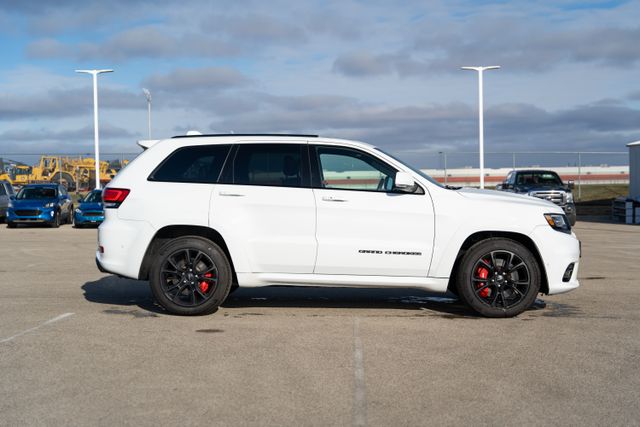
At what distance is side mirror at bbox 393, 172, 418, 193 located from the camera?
7582 mm

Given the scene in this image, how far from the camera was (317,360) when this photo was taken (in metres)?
6.06

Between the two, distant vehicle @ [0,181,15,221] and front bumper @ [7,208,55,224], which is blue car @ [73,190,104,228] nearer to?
front bumper @ [7,208,55,224]

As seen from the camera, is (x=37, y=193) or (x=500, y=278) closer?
(x=500, y=278)

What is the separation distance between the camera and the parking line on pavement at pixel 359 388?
4.66 metres

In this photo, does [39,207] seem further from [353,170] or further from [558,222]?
[558,222]

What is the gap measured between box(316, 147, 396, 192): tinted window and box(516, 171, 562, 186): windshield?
17.9 metres

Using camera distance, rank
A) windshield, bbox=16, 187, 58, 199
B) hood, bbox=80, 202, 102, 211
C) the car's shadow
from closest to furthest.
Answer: the car's shadow, hood, bbox=80, 202, 102, 211, windshield, bbox=16, 187, 58, 199

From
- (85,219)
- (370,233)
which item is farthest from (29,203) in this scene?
(370,233)

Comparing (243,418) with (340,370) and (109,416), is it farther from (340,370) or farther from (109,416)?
(340,370)

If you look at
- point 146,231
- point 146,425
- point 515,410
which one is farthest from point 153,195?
point 515,410

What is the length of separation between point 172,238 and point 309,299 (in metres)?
2.12

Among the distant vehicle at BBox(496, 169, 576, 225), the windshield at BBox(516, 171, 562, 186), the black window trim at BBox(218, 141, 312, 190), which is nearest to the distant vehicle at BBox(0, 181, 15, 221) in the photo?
the distant vehicle at BBox(496, 169, 576, 225)

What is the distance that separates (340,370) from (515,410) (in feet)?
4.83

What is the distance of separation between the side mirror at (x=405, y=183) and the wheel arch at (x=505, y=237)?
2.82ft
